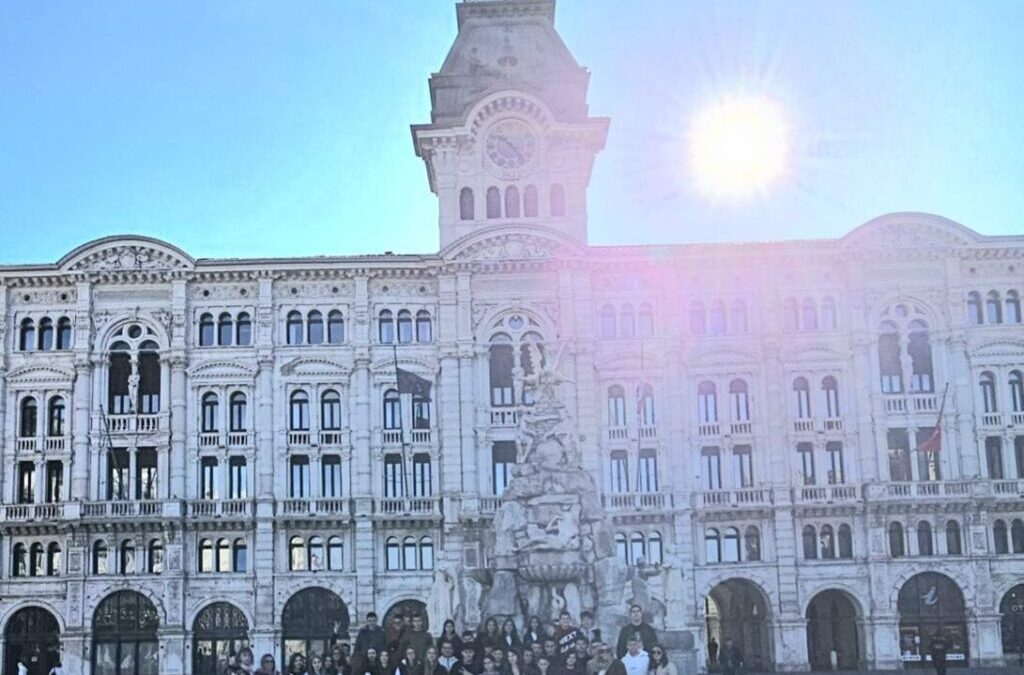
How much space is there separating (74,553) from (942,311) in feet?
132

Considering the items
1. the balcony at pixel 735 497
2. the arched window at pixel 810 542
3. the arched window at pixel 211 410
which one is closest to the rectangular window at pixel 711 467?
the balcony at pixel 735 497

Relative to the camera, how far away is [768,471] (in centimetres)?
6575

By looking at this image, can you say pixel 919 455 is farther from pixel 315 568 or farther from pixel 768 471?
pixel 315 568

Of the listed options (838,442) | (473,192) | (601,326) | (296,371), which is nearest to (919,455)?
(838,442)

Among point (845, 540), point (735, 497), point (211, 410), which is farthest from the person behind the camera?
point (211, 410)

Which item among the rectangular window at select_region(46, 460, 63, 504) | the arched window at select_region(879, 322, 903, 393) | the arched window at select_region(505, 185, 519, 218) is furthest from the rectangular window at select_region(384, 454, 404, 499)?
the arched window at select_region(879, 322, 903, 393)

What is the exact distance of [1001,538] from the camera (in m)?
65.1

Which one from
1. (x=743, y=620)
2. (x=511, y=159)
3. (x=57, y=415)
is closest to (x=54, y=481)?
(x=57, y=415)

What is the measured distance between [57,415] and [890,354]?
124ft

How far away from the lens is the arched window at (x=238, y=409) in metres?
66.3

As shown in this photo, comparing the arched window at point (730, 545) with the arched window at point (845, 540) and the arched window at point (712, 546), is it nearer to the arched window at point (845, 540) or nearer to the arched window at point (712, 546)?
the arched window at point (712, 546)

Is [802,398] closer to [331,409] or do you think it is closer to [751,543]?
[751,543]

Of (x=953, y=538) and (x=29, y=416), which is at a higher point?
(x=29, y=416)

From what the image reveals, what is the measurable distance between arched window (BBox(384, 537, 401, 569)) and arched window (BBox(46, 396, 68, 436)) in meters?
15.5
